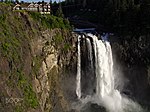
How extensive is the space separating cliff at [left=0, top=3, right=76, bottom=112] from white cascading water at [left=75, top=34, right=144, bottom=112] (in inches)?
122

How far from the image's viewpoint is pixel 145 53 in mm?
57219

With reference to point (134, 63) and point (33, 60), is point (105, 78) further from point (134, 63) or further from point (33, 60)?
point (33, 60)

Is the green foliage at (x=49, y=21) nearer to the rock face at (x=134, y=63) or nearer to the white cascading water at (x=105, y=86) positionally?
the white cascading water at (x=105, y=86)

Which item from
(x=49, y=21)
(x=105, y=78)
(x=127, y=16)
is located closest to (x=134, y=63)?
(x=105, y=78)

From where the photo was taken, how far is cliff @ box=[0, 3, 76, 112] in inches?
1326

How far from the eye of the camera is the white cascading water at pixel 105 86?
49747 millimetres

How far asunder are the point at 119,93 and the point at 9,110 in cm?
2488

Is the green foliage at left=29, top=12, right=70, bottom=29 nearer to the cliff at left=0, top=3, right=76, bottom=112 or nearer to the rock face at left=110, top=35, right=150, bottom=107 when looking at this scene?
the cliff at left=0, top=3, right=76, bottom=112

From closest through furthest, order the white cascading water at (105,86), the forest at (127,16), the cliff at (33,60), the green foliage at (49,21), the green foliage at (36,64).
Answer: the cliff at (33,60)
the green foliage at (36,64)
the green foliage at (49,21)
the white cascading water at (105,86)
the forest at (127,16)

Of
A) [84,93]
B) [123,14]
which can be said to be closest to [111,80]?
[84,93]

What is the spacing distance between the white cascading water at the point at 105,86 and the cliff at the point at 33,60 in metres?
3.10

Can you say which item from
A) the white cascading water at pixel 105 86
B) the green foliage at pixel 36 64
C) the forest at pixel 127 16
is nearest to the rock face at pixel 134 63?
the forest at pixel 127 16

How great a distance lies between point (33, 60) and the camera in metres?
39.4

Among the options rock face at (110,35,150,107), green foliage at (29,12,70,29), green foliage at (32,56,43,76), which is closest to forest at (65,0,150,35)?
rock face at (110,35,150,107)
